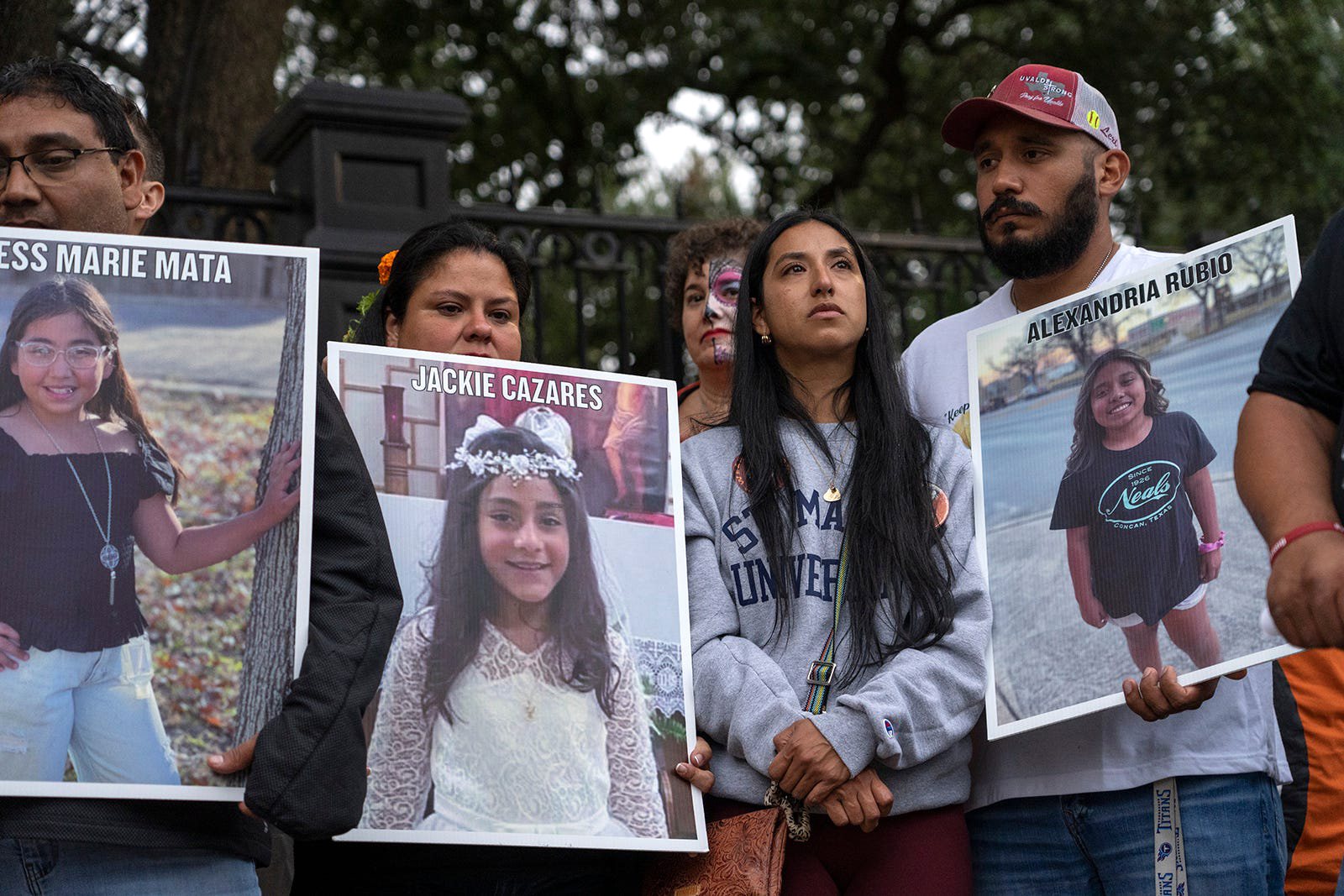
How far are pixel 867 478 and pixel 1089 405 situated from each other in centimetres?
49

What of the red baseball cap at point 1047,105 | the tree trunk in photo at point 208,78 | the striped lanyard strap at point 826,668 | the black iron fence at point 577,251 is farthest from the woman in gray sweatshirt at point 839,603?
the tree trunk in photo at point 208,78

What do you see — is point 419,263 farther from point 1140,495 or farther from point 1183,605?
point 1183,605

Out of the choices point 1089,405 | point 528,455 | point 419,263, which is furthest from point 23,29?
point 1089,405

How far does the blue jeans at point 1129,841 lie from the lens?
112 inches

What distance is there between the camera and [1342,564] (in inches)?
73.8

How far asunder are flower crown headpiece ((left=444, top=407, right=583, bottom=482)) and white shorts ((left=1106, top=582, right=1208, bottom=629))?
1131mm

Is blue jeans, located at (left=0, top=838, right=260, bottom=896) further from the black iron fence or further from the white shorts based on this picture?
the black iron fence

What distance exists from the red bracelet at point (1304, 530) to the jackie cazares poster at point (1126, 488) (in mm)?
722

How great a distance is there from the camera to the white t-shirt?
9.45ft

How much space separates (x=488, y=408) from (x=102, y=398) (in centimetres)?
84

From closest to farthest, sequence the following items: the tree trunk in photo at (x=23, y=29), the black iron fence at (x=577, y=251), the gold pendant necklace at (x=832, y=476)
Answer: the gold pendant necklace at (x=832, y=476) < the tree trunk in photo at (x=23, y=29) < the black iron fence at (x=577, y=251)

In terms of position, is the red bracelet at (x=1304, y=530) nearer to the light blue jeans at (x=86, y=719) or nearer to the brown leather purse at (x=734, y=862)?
the brown leather purse at (x=734, y=862)

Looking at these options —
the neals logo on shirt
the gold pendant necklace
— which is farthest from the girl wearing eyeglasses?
the neals logo on shirt

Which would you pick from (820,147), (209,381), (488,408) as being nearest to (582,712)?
(488,408)
